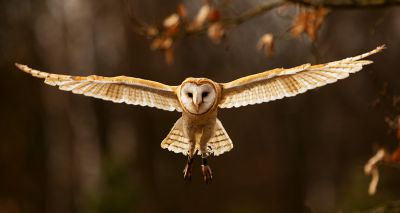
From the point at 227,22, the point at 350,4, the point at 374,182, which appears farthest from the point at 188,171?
the point at 227,22

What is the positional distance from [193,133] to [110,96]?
274mm

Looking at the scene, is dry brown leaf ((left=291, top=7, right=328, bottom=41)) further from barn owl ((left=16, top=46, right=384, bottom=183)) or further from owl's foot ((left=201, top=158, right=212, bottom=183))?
owl's foot ((left=201, top=158, right=212, bottom=183))

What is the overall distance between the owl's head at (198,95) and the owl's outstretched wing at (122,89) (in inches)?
5.4

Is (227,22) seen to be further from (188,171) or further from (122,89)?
(188,171)

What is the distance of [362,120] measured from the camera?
2903 cm

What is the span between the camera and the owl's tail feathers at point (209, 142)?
2184 mm

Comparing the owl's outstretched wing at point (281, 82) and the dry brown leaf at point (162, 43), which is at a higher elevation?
the dry brown leaf at point (162, 43)

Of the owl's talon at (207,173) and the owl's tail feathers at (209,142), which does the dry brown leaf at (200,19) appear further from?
the owl's talon at (207,173)

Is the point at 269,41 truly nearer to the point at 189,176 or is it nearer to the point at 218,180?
the point at 189,176

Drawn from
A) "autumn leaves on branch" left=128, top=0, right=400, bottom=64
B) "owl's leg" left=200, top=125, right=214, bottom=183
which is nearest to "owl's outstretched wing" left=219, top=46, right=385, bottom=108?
"owl's leg" left=200, top=125, right=214, bottom=183

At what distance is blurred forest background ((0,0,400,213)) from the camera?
66.3ft

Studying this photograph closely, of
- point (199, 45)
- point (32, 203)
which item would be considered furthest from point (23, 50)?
point (199, 45)

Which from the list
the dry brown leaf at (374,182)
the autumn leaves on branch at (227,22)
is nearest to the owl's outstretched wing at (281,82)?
the dry brown leaf at (374,182)

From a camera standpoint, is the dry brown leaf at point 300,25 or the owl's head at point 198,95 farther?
the dry brown leaf at point 300,25
